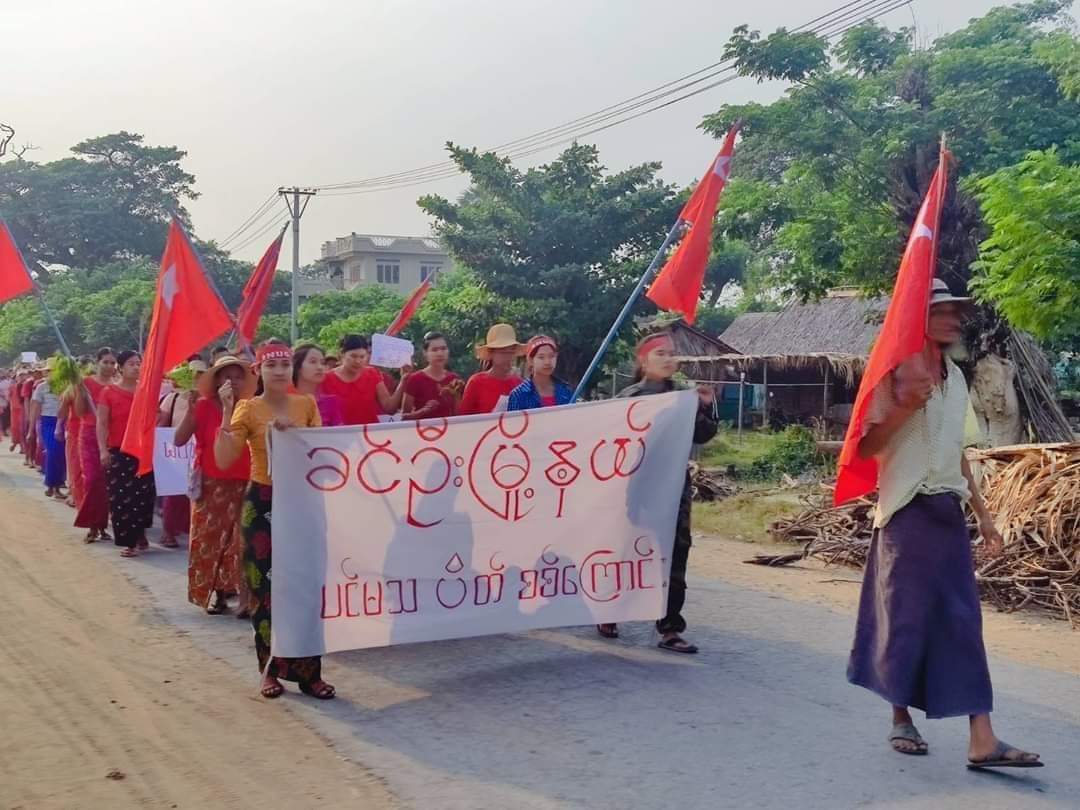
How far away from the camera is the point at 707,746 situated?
15.3 feet

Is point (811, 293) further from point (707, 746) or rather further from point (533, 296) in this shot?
point (707, 746)

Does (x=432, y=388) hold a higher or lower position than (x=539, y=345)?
lower

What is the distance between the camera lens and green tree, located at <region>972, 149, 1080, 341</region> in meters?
9.00

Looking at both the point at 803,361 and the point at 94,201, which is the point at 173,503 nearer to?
the point at 803,361

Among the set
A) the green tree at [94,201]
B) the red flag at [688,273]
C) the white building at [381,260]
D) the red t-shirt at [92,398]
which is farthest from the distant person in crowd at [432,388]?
the white building at [381,260]

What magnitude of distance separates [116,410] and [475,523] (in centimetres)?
525

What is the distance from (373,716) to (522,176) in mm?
16060

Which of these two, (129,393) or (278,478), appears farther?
(129,393)

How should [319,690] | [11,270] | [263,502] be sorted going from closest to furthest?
[319,690] < [263,502] < [11,270]

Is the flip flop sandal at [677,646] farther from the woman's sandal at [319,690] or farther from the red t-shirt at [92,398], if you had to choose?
the red t-shirt at [92,398]

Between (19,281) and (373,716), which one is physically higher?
(19,281)

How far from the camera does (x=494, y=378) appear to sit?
751 centimetres

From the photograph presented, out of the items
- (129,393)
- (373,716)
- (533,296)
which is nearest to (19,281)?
(129,393)

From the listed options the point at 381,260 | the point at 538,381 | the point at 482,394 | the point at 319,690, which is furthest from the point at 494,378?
the point at 381,260
